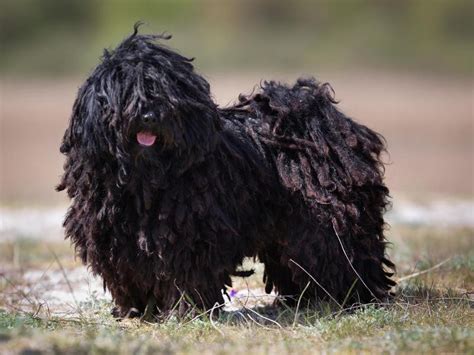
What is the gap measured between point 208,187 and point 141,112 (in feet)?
2.54

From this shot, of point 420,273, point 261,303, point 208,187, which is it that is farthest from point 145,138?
point 420,273

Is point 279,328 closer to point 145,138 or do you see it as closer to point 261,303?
point 261,303

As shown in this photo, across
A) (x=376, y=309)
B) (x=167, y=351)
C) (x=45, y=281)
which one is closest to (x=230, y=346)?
(x=167, y=351)

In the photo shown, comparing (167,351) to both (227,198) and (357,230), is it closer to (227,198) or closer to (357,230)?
(227,198)

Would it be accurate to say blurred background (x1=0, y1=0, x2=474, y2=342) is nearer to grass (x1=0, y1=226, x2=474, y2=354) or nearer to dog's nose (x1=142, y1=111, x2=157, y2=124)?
grass (x1=0, y1=226, x2=474, y2=354)

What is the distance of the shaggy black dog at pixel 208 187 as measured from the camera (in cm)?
694

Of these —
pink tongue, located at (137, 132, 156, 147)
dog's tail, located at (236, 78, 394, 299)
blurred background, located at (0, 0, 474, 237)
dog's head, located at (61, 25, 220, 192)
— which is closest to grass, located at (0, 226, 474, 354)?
dog's tail, located at (236, 78, 394, 299)

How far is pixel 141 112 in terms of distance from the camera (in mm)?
6789

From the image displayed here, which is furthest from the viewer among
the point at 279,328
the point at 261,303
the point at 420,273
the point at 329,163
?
the point at 420,273

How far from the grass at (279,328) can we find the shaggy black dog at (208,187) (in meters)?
0.27

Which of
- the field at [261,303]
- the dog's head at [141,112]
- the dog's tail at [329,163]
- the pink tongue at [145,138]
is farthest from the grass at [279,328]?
the pink tongue at [145,138]

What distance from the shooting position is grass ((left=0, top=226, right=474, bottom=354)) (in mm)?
6113

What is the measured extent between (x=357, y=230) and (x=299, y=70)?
26476 millimetres

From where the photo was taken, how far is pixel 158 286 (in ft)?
23.9
